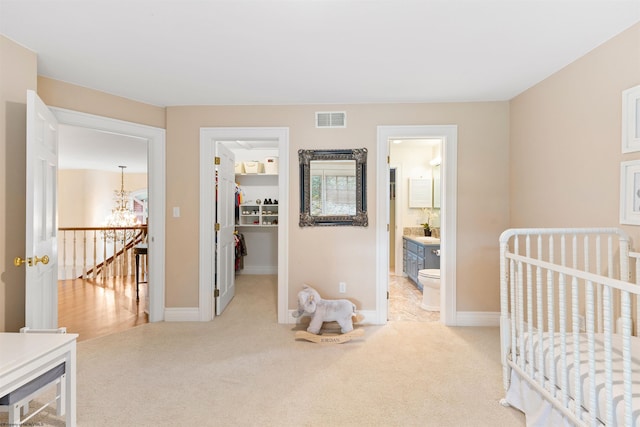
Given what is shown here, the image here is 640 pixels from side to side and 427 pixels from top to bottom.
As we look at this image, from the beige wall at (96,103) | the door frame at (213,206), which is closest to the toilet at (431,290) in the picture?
the door frame at (213,206)

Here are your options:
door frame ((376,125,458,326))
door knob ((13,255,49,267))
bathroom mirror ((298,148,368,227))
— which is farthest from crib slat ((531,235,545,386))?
door knob ((13,255,49,267))

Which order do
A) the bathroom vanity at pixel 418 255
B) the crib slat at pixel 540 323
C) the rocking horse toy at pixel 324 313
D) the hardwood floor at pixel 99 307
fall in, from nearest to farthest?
the crib slat at pixel 540 323 → the rocking horse toy at pixel 324 313 → the hardwood floor at pixel 99 307 → the bathroom vanity at pixel 418 255

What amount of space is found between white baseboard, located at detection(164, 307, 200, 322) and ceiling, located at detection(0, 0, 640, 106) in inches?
84.8

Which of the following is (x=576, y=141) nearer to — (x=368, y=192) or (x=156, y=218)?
(x=368, y=192)

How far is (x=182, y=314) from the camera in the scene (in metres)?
3.05

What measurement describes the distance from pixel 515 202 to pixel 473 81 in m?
1.23

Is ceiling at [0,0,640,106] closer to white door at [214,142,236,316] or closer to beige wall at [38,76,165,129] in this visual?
beige wall at [38,76,165,129]

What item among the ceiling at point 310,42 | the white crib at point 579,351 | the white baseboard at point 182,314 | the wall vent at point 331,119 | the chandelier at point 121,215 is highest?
the ceiling at point 310,42

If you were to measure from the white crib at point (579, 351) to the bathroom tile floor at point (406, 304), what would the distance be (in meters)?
1.34

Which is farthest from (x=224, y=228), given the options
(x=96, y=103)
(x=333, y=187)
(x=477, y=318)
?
(x=477, y=318)

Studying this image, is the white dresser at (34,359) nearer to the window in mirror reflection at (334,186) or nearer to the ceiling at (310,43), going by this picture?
the ceiling at (310,43)

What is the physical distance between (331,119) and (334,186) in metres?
0.69

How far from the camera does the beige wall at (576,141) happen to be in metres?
1.80

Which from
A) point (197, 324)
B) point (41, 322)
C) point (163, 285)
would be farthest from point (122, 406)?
point (163, 285)
